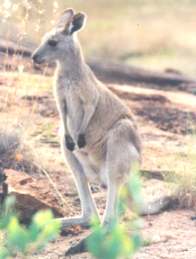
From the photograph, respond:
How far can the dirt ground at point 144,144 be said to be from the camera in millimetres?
6187

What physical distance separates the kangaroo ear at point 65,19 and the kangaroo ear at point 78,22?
0.17ft

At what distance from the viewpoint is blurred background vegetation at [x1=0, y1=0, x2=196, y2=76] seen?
17.5 metres

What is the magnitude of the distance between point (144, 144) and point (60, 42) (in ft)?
7.79

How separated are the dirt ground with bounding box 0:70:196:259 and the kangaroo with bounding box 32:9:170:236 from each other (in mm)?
381

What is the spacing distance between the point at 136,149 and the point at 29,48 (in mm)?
6092

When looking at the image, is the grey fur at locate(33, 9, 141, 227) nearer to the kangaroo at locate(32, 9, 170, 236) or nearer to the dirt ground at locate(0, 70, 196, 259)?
the kangaroo at locate(32, 9, 170, 236)

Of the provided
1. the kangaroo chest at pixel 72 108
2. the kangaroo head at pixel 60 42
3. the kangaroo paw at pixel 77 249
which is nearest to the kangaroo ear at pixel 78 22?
the kangaroo head at pixel 60 42

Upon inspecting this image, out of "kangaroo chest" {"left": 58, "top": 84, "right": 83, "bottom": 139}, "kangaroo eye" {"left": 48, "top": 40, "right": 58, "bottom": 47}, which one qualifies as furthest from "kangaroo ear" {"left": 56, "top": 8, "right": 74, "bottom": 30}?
"kangaroo chest" {"left": 58, "top": 84, "right": 83, "bottom": 139}

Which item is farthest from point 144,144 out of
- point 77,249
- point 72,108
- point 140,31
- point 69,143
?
point 140,31

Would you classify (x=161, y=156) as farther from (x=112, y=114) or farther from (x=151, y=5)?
(x=151, y=5)

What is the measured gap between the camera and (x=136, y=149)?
658cm

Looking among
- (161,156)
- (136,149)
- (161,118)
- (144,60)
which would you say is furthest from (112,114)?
(144,60)

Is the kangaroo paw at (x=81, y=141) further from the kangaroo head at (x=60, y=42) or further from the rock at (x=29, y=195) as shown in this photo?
the kangaroo head at (x=60, y=42)

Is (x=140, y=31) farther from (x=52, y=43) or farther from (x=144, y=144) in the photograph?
(x=52, y=43)
